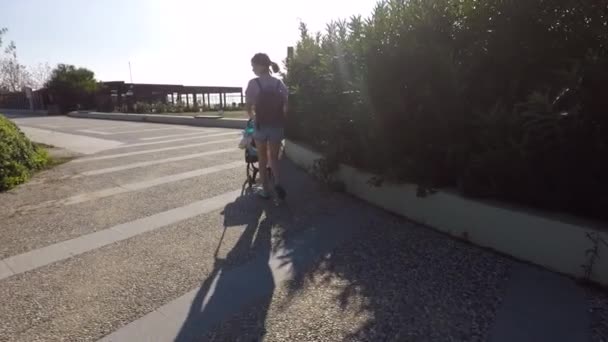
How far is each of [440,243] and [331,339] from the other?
162 cm

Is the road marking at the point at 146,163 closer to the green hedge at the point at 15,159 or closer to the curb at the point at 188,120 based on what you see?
the green hedge at the point at 15,159

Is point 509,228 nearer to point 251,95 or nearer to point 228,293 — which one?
point 228,293

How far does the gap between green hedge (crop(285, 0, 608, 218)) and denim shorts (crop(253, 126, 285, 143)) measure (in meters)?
0.77

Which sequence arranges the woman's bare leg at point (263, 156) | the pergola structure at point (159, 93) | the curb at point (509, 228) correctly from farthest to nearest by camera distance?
the pergola structure at point (159, 93) < the woman's bare leg at point (263, 156) < the curb at point (509, 228)

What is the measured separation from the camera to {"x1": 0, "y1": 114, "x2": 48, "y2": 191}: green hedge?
546cm

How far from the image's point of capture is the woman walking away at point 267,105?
160 inches

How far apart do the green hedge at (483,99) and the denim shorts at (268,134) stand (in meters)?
0.77

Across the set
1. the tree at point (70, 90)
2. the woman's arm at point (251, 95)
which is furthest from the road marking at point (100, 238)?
the tree at point (70, 90)

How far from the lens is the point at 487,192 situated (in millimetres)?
3125

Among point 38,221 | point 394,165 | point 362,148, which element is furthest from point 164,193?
point 394,165

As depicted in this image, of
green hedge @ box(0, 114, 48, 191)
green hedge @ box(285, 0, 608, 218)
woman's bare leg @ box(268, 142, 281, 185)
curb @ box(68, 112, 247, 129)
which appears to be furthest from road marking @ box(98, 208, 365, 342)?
curb @ box(68, 112, 247, 129)

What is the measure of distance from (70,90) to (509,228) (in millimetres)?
34107

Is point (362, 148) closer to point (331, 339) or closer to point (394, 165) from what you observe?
point (394, 165)

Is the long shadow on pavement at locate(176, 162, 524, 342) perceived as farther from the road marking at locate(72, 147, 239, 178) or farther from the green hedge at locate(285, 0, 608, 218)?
the road marking at locate(72, 147, 239, 178)
